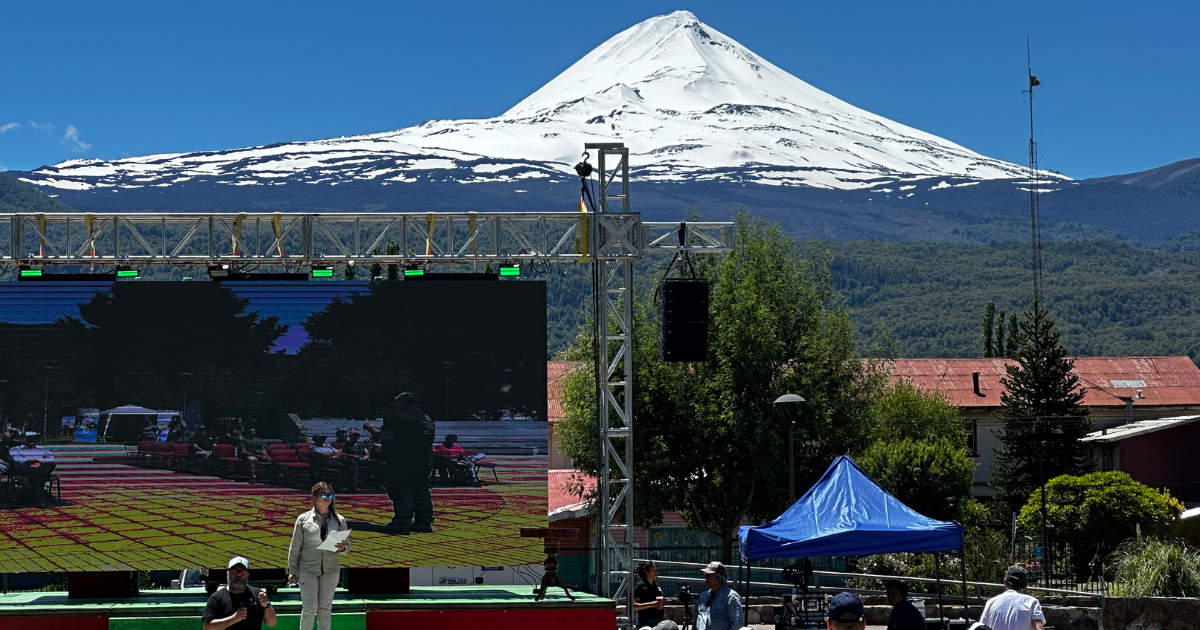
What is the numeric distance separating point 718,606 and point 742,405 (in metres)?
24.1

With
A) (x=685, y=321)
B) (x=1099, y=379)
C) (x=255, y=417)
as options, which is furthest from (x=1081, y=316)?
(x=255, y=417)

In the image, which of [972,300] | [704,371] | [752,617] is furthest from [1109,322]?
[752,617]

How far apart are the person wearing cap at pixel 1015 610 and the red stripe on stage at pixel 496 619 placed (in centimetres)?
596

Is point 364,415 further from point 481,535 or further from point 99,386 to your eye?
point 99,386

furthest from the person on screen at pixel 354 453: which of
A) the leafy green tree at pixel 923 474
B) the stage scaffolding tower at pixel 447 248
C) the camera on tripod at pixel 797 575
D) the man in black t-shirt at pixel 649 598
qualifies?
the leafy green tree at pixel 923 474

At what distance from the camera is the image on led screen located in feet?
58.7

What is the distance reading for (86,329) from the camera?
18266 millimetres

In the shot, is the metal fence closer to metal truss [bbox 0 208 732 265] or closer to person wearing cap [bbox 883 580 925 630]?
metal truss [bbox 0 208 732 265]

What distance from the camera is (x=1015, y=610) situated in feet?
35.1

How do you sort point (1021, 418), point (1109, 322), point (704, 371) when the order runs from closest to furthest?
point (704, 371)
point (1021, 418)
point (1109, 322)

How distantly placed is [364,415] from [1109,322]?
172692 mm

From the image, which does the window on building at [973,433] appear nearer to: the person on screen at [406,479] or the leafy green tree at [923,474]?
the leafy green tree at [923,474]

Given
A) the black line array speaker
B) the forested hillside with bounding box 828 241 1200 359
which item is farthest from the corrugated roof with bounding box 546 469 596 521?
the forested hillside with bounding box 828 241 1200 359

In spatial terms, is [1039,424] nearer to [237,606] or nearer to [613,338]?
[613,338]
